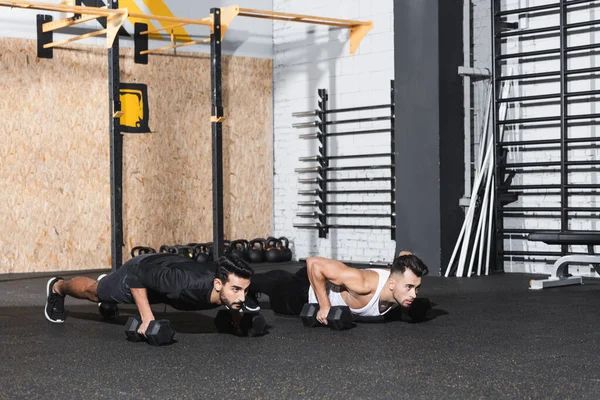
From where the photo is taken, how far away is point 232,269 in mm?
4055

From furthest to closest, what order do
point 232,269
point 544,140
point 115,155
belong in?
1. point 544,140
2. point 115,155
3. point 232,269

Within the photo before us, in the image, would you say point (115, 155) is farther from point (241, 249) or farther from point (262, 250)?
point (262, 250)

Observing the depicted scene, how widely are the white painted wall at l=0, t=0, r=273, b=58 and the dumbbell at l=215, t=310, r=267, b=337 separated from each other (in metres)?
5.13

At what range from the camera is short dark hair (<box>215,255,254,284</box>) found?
4.05 m

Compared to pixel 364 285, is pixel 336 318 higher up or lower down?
lower down

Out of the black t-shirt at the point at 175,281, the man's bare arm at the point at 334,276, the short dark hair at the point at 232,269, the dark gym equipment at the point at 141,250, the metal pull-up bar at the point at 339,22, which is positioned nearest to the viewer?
the short dark hair at the point at 232,269

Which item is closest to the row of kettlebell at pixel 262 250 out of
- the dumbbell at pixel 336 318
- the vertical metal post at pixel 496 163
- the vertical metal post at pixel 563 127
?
the vertical metal post at pixel 496 163

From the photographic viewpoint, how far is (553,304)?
18.9 feet

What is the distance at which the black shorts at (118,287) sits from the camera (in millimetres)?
4473

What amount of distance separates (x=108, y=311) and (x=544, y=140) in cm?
416

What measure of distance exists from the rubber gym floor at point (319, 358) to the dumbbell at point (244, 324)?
8 centimetres

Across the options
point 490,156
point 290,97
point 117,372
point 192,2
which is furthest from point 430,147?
point 117,372

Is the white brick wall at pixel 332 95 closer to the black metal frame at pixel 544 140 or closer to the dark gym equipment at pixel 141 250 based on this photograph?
the black metal frame at pixel 544 140

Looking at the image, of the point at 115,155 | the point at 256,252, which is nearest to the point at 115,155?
the point at 115,155
